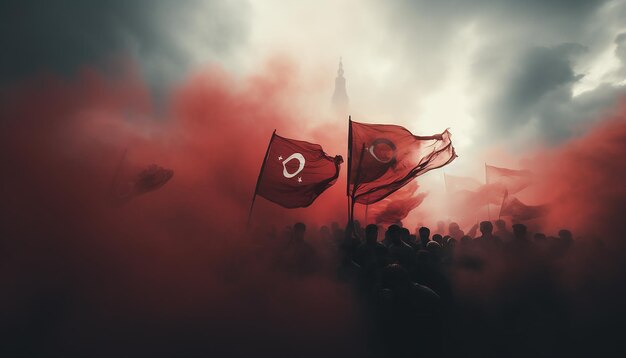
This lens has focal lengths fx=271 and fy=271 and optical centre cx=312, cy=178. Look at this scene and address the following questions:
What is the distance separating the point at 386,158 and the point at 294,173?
88.3 inches

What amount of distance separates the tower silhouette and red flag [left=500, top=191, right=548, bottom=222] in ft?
504

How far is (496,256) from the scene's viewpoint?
4.75 m

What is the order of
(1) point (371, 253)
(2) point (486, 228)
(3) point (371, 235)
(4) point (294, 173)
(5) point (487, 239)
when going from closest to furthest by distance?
Answer: (1) point (371, 253)
(3) point (371, 235)
(5) point (487, 239)
(2) point (486, 228)
(4) point (294, 173)

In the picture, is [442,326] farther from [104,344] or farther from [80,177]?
[80,177]

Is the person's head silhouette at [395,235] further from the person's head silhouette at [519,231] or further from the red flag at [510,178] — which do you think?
the red flag at [510,178]

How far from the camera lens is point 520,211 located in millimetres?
9297

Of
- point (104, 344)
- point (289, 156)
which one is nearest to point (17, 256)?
point (104, 344)

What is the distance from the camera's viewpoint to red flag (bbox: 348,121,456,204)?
6305 millimetres

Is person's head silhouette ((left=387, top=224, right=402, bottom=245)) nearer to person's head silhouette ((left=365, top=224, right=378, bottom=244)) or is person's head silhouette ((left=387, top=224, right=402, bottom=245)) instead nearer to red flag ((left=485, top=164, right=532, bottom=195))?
person's head silhouette ((left=365, top=224, right=378, bottom=244))

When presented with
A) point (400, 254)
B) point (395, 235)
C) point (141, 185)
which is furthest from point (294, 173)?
point (141, 185)

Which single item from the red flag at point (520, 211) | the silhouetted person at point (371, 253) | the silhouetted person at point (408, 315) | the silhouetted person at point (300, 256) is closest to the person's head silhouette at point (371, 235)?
the silhouetted person at point (371, 253)

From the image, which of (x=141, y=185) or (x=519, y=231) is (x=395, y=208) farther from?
(x=141, y=185)

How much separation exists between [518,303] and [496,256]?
0.94m

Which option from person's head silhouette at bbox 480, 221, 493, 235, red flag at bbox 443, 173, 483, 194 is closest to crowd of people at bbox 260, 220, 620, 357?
person's head silhouette at bbox 480, 221, 493, 235
